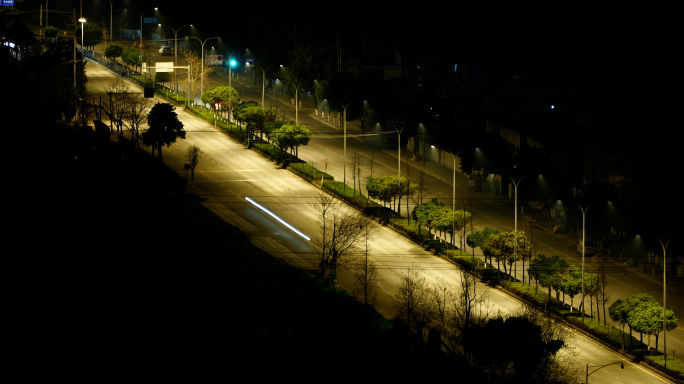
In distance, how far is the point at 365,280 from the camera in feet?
201

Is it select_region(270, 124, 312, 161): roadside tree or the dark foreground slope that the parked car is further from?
the dark foreground slope

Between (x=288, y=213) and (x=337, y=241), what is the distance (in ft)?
39.1

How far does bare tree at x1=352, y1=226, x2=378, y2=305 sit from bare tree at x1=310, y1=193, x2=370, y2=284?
3.01 ft

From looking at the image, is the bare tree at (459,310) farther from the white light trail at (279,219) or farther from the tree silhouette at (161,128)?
the tree silhouette at (161,128)

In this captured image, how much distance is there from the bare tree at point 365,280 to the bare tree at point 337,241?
0.92 meters

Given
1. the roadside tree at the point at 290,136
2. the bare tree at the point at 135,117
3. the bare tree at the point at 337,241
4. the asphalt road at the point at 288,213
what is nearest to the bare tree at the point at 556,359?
the asphalt road at the point at 288,213

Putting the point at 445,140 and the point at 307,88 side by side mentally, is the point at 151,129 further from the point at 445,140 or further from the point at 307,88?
the point at 307,88

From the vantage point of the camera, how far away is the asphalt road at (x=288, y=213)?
58.8 m

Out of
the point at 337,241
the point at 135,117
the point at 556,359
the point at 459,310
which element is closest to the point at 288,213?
the point at 337,241

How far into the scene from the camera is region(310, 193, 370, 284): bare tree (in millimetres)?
66875

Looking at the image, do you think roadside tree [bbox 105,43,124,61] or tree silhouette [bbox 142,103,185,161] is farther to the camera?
roadside tree [bbox 105,43,124,61]

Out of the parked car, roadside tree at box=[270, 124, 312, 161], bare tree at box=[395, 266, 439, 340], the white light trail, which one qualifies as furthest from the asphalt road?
the parked car

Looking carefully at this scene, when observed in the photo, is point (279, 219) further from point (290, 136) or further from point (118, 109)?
point (118, 109)

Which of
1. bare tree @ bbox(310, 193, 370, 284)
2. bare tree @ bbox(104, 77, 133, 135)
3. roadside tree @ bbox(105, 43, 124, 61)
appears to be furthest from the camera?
roadside tree @ bbox(105, 43, 124, 61)
